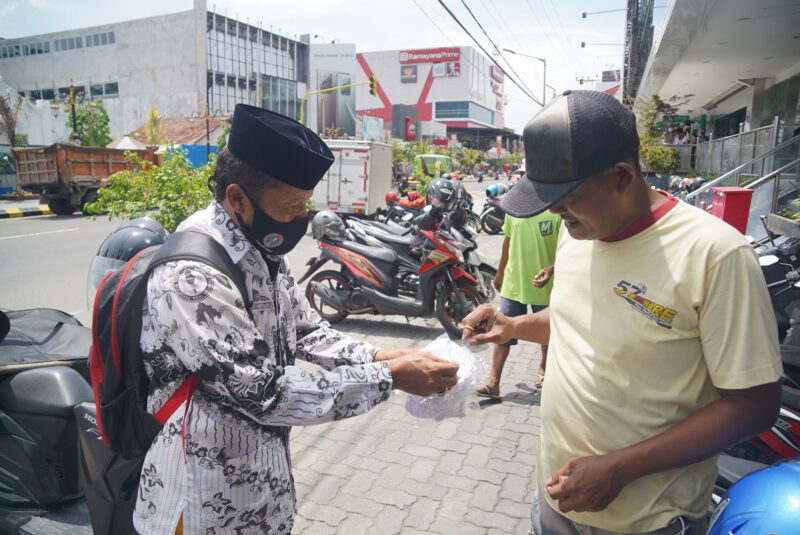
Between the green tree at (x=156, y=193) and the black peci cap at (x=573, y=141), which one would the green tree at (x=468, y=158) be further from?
the black peci cap at (x=573, y=141)

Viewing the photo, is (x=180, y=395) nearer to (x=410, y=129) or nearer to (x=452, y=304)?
(x=452, y=304)

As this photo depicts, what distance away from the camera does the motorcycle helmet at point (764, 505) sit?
→ 4.75ft

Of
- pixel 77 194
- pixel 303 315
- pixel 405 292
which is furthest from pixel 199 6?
pixel 303 315

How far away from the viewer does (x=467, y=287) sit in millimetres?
5938

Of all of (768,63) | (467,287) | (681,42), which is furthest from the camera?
(768,63)

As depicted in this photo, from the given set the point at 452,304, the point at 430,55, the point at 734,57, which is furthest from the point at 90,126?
the point at 430,55

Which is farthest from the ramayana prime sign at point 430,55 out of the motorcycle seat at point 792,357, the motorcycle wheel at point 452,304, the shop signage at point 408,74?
the motorcycle seat at point 792,357

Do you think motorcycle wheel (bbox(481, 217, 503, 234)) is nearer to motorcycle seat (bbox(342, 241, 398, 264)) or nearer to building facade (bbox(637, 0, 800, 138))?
building facade (bbox(637, 0, 800, 138))

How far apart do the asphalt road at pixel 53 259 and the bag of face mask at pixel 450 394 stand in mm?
3594

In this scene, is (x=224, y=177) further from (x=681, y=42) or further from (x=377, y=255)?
(x=681, y=42)

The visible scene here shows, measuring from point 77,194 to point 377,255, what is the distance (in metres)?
14.4

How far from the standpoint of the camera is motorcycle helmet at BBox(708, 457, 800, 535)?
4.75ft

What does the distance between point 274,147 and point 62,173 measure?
17918 millimetres

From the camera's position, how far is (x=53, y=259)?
33.0 feet
